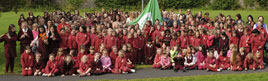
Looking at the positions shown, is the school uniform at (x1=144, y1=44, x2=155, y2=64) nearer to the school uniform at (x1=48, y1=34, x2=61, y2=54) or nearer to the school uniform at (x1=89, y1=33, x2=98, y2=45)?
the school uniform at (x1=89, y1=33, x2=98, y2=45)

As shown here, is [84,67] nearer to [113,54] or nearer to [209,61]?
[113,54]

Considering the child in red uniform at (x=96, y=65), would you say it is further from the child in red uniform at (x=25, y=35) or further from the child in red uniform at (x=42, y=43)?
the child in red uniform at (x=25, y=35)

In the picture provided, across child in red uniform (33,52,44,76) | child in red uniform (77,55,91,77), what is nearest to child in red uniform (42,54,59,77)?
child in red uniform (33,52,44,76)

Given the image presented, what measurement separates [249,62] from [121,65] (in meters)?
4.22

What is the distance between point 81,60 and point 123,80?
1.83 meters

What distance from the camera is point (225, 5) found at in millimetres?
38562

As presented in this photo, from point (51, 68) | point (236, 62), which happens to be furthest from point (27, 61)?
point (236, 62)

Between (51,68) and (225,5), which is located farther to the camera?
(225,5)

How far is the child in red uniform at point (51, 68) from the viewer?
1077 centimetres

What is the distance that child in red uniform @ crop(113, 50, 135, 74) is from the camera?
11.3 metres

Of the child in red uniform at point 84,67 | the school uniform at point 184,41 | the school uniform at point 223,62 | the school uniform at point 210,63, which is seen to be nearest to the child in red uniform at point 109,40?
the child in red uniform at point 84,67

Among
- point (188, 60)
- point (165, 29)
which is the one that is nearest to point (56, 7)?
point (165, 29)

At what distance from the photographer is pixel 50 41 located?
39.2 ft

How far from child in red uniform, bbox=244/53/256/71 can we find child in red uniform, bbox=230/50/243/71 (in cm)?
19
